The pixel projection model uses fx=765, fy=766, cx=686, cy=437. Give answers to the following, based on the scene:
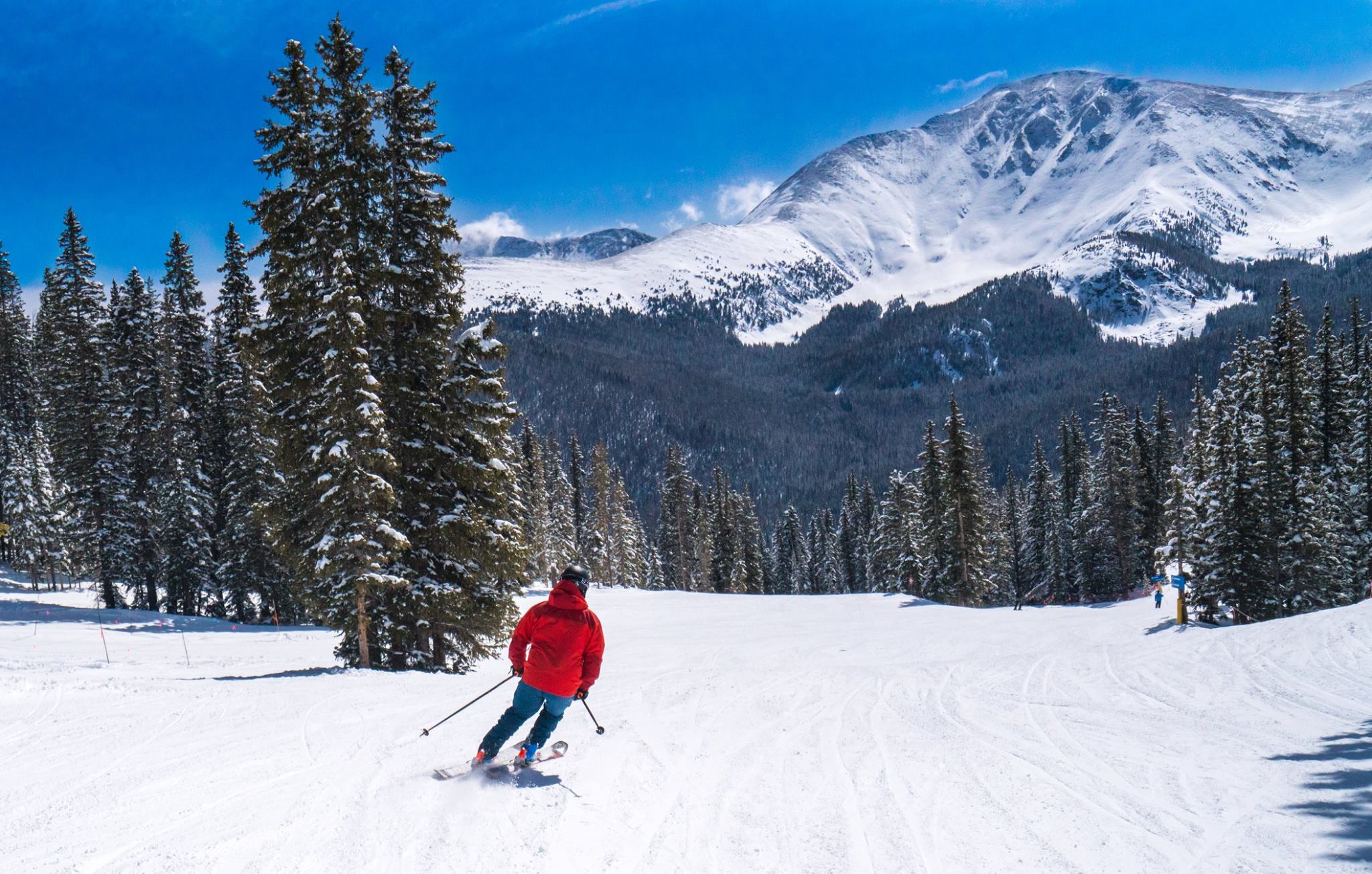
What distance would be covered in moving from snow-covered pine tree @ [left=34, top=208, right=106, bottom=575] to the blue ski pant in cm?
3407

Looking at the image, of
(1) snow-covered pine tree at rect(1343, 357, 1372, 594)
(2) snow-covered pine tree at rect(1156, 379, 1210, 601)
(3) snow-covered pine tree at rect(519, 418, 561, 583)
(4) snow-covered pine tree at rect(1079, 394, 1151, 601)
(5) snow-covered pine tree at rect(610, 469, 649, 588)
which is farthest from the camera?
(5) snow-covered pine tree at rect(610, 469, 649, 588)

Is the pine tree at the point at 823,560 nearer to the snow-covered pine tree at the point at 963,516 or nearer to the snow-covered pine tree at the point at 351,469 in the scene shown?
the snow-covered pine tree at the point at 963,516

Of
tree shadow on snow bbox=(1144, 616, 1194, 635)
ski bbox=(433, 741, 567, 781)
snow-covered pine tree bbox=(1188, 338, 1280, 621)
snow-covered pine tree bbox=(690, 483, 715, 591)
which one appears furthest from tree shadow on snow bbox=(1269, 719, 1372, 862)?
snow-covered pine tree bbox=(690, 483, 715, 591)

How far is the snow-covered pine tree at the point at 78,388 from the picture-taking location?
3294cm

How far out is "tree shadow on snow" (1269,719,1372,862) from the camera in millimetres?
5777

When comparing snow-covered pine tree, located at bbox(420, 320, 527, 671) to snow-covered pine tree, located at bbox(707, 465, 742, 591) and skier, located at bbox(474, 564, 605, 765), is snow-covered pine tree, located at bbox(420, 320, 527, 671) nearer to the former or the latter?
skier, located at bbox(474, 564, 605, 765)

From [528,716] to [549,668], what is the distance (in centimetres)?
57

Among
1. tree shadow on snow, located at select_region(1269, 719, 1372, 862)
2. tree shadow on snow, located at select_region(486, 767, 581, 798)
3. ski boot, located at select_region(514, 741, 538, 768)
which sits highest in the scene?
ski boot, located at select_region(514, 741, 538, 768)

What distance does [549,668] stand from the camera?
24.0ft

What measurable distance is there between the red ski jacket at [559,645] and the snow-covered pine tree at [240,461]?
25848 mm

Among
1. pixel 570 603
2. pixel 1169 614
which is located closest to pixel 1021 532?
pixel 1169 614

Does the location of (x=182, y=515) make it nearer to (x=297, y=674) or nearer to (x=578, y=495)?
(x=297, y=674)

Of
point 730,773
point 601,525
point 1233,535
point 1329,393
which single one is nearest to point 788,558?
point 601,525

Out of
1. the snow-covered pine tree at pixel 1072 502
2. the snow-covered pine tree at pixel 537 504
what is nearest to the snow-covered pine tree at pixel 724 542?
the snow-covered pine tree at pixel 537 504
